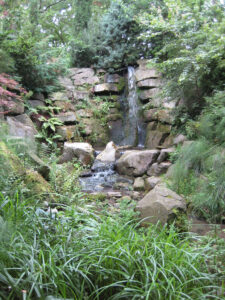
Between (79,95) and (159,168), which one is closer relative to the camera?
(159,168)

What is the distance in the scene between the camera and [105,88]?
10.1m

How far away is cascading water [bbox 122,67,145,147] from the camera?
8.95 meters

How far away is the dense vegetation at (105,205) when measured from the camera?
1.40 meters

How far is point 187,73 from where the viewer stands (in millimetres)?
5672

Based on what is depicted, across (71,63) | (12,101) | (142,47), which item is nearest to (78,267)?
(12,101)

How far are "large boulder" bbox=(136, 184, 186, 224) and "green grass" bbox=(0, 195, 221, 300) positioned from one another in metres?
1.01

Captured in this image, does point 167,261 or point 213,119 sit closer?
point 167,261

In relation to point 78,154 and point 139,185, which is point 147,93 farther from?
point 139,185

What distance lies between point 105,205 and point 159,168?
2154 millimetres

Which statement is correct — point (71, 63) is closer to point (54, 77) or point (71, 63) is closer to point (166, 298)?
point (54, 77)

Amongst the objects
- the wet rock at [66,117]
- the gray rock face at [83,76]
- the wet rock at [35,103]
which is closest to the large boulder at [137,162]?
the wet rock at [66,117]

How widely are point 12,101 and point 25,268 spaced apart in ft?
20.4

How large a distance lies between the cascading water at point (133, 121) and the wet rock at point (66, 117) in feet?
7.06

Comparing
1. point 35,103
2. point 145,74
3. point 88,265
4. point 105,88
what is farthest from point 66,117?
point 88,265
